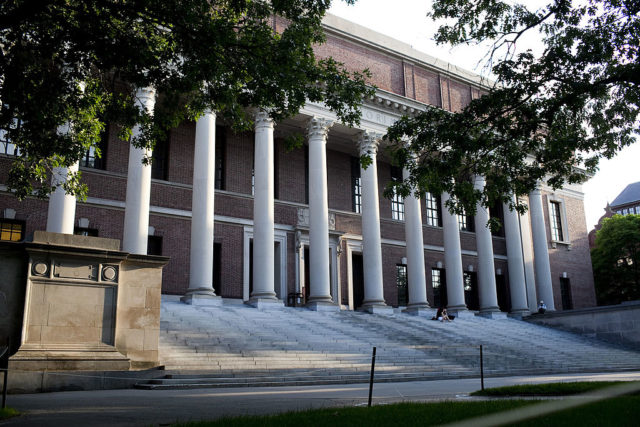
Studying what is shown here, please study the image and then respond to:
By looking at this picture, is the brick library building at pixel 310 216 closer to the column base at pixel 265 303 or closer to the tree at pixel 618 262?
the column base at pixel 265 303

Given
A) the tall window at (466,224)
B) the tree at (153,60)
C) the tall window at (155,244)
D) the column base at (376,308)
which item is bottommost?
the column base at (376,308)

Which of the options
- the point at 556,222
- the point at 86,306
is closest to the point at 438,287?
the point at 556,222

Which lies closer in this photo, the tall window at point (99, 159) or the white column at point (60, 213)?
the white column at point (60, 213)

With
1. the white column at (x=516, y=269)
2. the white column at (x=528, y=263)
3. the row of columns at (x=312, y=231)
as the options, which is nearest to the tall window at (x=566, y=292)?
the white column at (x=528, y=263)

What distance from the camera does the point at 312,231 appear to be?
2745 cm

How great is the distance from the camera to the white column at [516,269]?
35531 mm

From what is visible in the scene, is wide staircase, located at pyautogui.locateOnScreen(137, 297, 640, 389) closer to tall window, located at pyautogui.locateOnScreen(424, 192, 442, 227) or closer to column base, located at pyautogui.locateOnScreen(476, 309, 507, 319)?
column base, located at pyautogui.locateOnScreen(476, 309, 507, 319)

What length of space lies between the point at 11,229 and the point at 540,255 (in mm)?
29696

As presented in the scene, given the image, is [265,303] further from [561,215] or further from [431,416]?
[561,215]

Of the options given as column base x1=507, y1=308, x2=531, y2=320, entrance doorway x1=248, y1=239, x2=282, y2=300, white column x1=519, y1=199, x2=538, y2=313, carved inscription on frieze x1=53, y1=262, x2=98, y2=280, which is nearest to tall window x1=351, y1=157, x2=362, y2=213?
entrance doorway x1=248, y1=239, x2=282, y2=300

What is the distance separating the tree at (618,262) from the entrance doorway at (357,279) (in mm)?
28031

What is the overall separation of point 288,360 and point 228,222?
14.1 metres

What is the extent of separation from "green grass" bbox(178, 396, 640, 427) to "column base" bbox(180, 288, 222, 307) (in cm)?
1564

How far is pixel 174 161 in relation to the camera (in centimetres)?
2922
